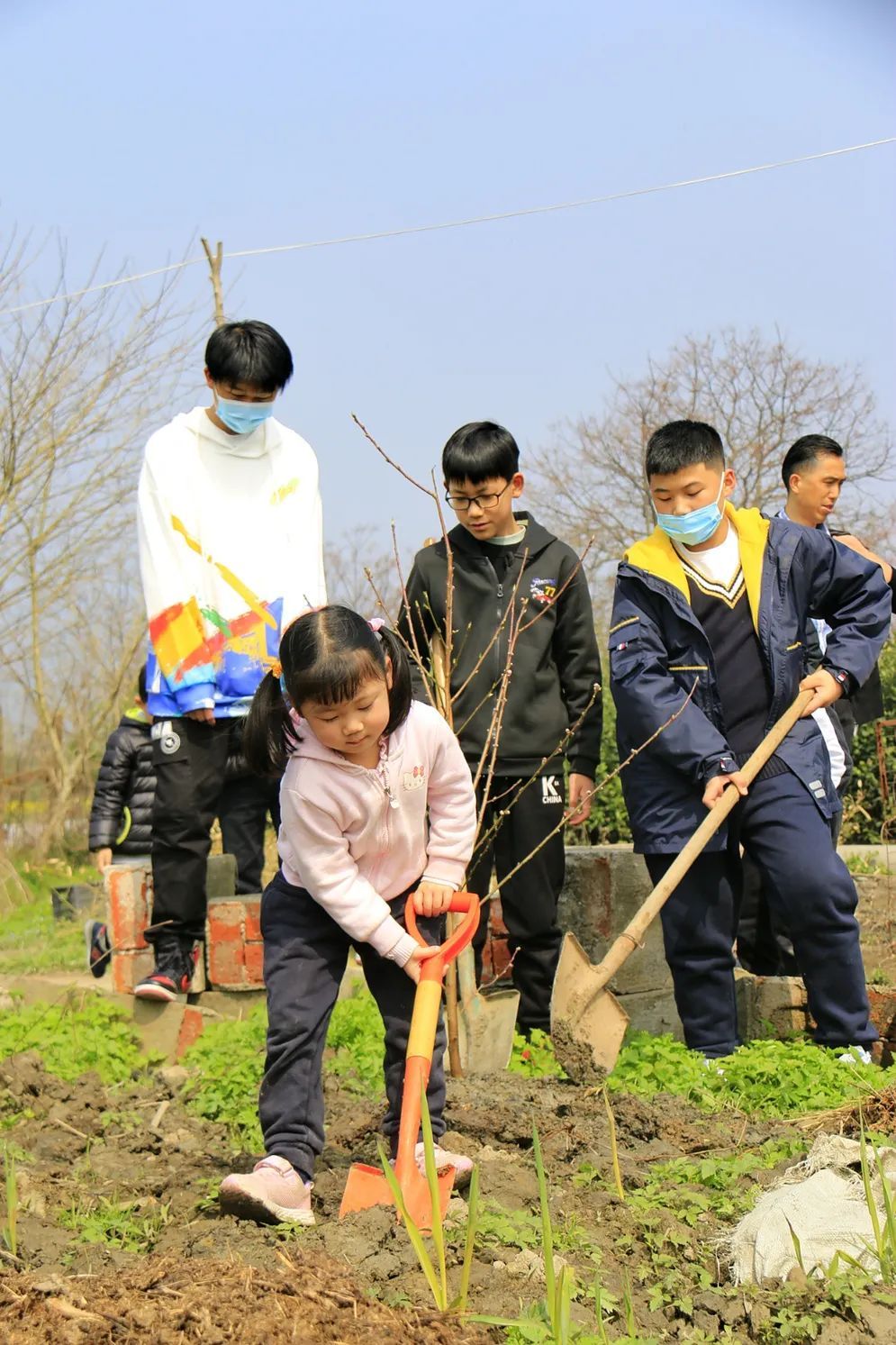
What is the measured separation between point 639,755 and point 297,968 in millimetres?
1555

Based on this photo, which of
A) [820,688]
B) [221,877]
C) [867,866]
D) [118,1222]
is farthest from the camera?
[867,866]

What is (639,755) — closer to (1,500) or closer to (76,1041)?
(76,1041)

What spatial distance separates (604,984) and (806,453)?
8.13ft

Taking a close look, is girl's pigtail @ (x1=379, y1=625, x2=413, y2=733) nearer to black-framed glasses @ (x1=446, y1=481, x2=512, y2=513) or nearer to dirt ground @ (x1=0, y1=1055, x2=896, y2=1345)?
dirt ground @ (x1=0, y1=1055, x2=896, y2=1345)

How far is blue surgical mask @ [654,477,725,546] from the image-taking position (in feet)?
14.5

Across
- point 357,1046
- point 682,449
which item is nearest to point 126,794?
point 357,1046

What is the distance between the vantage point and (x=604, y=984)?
4188 mm

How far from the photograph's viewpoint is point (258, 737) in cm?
331

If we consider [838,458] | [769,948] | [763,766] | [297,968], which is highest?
[838,458]

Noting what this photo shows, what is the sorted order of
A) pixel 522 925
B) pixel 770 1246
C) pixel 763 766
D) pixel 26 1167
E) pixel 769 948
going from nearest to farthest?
pixel 770 1246, pixel 26 1167, pixel 763 766, pixel 522 925, pixel 769 948

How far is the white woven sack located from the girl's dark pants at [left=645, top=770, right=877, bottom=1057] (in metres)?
1.16

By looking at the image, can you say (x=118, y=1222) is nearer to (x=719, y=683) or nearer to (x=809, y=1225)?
(x=809, y=1225)

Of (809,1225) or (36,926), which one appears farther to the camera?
(36,926)

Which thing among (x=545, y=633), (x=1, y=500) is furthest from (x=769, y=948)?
(x=1, y=500)
